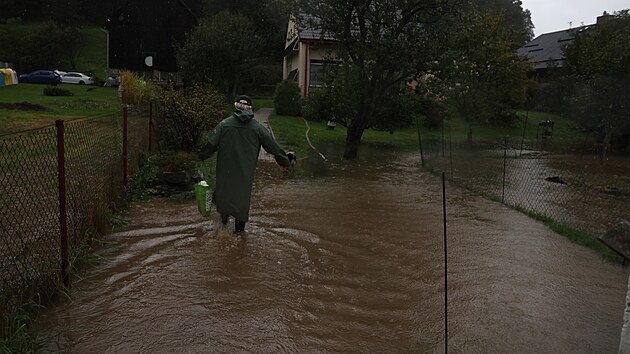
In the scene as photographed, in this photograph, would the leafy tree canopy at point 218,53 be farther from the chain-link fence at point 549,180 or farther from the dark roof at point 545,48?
the dark roof at point 545,48

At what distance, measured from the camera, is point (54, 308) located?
14.1 ft

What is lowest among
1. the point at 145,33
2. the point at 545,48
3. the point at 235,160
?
the point at 235,160

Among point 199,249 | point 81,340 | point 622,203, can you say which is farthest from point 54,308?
point 622,203

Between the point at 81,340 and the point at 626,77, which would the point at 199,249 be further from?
the point at 626,77

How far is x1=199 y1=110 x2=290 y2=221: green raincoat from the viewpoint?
251 inches

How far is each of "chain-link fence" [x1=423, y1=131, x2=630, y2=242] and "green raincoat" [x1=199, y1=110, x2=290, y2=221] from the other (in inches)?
202

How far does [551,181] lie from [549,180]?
14cm

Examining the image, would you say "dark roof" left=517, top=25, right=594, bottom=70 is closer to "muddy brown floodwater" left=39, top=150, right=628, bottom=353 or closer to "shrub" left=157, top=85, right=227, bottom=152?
"shrub" left=157, top=85, right=227, bottom=152

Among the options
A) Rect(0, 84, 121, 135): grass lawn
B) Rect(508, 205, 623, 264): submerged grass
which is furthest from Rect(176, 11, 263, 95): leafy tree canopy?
Rect(508, 205, 623, 264): submerged grass

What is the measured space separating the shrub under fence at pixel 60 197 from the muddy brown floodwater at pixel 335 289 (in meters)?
0.34

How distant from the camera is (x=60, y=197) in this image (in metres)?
4.48

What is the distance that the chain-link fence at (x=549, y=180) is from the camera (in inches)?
379

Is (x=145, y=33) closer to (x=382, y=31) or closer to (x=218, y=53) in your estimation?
(x=218, y=53)

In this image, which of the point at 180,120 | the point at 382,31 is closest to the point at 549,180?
the point at 382,31
